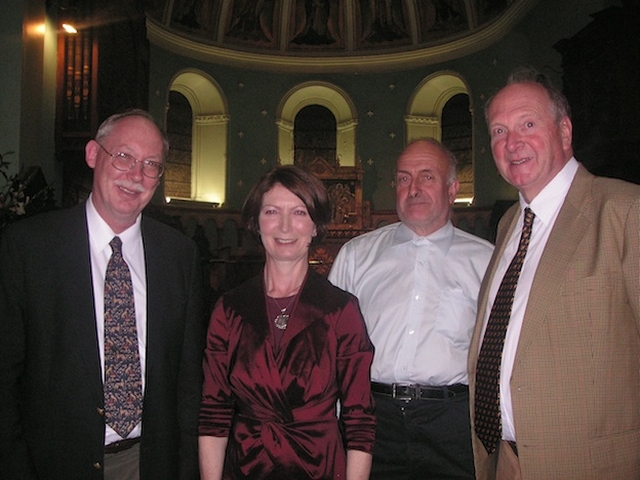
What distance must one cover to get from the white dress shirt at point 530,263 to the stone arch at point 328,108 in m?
12.5

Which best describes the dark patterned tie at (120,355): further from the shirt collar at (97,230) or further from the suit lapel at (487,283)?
the suit lapel at (487,283)

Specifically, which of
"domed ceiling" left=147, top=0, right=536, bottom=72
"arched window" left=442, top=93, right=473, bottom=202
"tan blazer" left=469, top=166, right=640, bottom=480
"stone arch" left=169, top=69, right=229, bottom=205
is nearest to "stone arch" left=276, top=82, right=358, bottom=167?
"domed ceiling" left=147, top=0, right=536, bottom=72

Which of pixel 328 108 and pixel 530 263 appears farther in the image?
pixel 328 108

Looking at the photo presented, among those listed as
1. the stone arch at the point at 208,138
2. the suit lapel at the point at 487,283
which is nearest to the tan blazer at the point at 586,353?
the suit lapel at the point at 487,283

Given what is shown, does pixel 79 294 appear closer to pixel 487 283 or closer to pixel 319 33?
pixel 487 283

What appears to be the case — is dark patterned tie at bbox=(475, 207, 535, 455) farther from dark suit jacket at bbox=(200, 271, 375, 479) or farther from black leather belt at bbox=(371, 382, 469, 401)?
dark suit jacket at bbox=(200, 271, 375, 479)

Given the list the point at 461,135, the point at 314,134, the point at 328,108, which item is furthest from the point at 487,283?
the point at 328,108

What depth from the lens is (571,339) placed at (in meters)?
1.88

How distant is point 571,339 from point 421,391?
2.98ft

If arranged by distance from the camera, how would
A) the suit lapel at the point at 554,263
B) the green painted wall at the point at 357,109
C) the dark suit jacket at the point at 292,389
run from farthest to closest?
1. the green painted wall at the point at 357,109
2. the dark suit jacket at the point at 292,389
3. the suit lapel at the point at 554,263

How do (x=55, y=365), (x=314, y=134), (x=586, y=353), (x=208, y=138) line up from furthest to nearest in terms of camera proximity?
(x=314, y=134)
(x=208, y=138)
(x=55, y=365)
(x=586, y=353)

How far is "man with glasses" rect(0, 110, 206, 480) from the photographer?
77.9 inches

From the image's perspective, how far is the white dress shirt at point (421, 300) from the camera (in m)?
2.64

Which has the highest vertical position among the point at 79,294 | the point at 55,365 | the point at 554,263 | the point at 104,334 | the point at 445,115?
the point at 445,115
